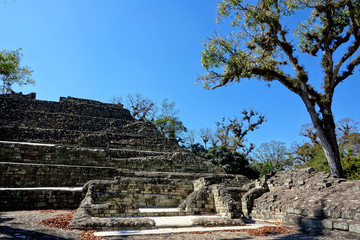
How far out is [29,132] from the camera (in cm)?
1717

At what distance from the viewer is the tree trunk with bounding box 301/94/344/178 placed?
1095 centimetres

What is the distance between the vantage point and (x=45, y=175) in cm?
1164

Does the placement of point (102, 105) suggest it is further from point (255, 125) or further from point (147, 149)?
point (255, 125)

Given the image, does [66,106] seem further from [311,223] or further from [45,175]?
[311,223]

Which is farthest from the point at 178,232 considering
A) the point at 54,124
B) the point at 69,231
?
the point at 54,124

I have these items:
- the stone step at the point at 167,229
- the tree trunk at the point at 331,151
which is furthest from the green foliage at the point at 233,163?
the stone step at the point at 167,229

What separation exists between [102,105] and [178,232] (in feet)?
81.8

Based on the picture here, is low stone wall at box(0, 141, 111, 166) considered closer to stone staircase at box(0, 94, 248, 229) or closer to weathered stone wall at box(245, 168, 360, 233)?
stone staircase at box(0, 94, 248, 229)

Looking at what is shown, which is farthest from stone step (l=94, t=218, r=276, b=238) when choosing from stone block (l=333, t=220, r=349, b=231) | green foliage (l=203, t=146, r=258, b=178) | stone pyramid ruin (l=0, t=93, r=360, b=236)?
green foliage (l=203, t=146, r=258, b=178)

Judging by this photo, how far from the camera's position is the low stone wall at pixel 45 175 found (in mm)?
11000

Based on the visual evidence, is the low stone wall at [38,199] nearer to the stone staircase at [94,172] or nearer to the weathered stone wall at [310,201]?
the stone staircase at [94,172]

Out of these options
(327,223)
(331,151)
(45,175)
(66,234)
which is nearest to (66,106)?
(45,175)

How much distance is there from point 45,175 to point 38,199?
292 cm

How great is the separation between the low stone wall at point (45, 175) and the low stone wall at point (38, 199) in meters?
2.59
